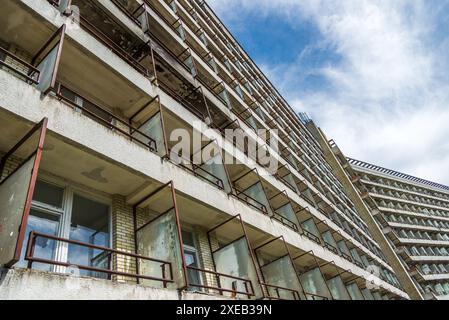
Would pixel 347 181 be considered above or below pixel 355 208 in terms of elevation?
above

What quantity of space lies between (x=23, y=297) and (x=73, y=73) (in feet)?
20.5

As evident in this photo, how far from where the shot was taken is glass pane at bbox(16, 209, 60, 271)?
5520 millimetres

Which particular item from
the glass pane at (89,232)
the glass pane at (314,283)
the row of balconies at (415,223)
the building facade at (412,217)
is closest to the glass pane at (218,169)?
the glass pane at (89,232)

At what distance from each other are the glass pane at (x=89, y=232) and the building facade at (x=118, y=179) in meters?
0.03

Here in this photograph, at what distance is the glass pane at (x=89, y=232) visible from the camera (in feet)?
20.4

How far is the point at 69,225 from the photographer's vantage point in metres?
6.42

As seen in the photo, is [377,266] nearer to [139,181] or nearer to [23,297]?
[139,181]

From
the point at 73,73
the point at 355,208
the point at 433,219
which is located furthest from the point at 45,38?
the point at 433,219

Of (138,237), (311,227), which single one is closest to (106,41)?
(138,237)

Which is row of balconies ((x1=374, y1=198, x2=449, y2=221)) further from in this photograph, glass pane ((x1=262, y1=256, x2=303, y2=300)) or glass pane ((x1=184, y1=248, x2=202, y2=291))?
glass pane ((x1=184, y1=248, x2=202, y2=291))

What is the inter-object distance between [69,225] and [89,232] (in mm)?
533

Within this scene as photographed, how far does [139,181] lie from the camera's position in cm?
754

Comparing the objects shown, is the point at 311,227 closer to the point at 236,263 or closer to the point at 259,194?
the point at 259,194
